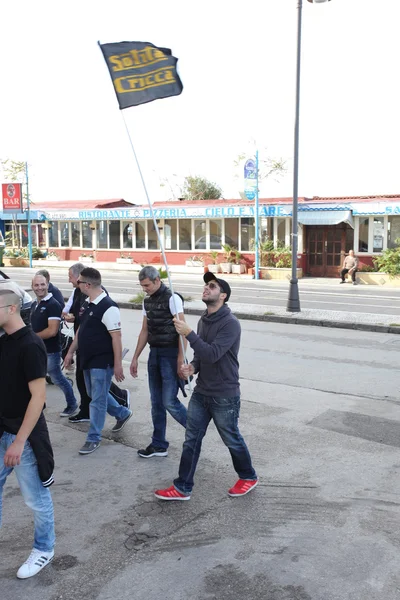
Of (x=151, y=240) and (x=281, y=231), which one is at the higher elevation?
(x=281, y=231)

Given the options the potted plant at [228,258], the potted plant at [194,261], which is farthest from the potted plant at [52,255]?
the potted plant at [228,258]

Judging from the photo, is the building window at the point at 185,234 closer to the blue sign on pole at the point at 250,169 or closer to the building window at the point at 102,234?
the building window at the point at 102,234

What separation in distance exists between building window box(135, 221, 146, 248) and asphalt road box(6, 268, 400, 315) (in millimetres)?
6864

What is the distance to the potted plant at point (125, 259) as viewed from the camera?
3547 centimetres

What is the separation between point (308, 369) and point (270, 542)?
5.53m

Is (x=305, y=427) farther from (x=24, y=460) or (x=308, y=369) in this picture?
(x=24, y=460)

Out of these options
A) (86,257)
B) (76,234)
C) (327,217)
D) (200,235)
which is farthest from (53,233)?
(327,217)

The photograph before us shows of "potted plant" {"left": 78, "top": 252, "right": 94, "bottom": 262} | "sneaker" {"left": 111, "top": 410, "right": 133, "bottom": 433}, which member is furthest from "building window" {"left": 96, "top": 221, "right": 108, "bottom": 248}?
"sneaker" {"left": 111, "top": 410, "right": 133, "bottom": 433}

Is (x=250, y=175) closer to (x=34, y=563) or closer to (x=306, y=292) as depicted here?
(x=306, y=292)

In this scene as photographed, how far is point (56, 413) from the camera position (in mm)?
6926

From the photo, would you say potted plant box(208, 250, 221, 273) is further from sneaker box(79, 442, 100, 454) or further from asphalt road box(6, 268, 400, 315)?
sneaker box(79, 442, 100, 454)

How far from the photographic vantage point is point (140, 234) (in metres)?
35.8

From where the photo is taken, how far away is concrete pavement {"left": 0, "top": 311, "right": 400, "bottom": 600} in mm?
3494

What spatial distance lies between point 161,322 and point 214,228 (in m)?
27.5
